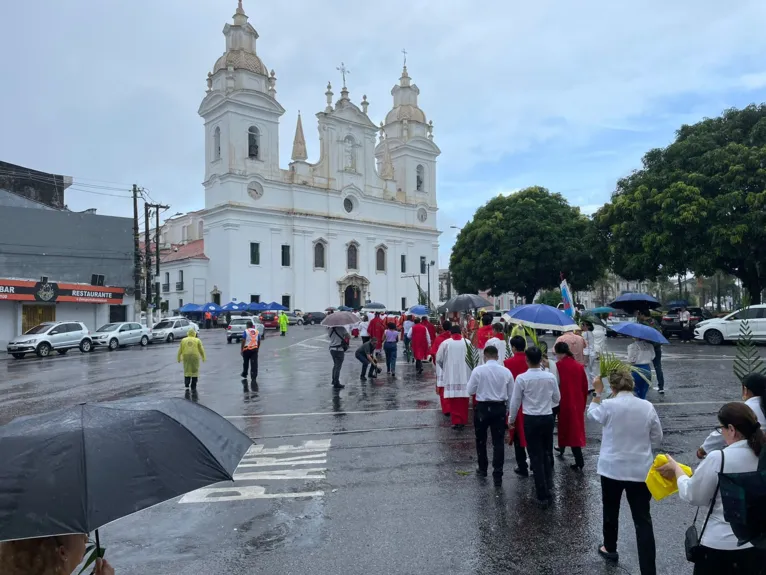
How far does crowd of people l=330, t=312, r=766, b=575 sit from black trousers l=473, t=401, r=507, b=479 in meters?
0.01

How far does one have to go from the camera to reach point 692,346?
2203cm

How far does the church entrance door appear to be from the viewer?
5622cm

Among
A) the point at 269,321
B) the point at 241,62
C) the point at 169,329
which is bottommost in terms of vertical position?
the point at 169,329

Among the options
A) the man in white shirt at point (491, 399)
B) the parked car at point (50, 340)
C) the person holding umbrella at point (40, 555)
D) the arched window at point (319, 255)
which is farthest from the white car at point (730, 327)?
the arched window at point (319, 255)

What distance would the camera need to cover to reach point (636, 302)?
456 inches

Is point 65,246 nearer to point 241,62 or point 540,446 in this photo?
point 241,62

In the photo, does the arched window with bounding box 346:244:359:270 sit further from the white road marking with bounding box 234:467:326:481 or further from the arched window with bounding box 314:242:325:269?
the white road marking with bounding box 234:467:326:481

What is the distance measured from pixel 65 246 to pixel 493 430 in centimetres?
3326

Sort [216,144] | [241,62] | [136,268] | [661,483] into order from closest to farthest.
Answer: [661,483] < [136,268] < [241,62] < [216,144]

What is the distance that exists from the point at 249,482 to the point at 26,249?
1222 inches

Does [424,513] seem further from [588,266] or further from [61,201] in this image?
[61,201]

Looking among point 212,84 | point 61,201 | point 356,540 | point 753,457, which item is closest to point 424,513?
point 356,540

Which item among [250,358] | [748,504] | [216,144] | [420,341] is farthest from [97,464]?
[216,144]

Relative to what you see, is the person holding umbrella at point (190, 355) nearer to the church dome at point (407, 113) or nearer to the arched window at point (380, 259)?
the arched window at point (380, 259)
